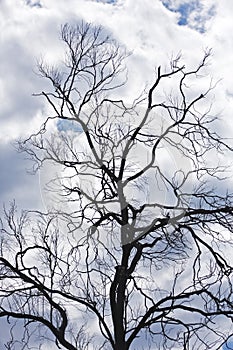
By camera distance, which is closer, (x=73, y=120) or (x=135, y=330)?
(x=135, y=330)

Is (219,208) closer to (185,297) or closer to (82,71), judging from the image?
(185,297)

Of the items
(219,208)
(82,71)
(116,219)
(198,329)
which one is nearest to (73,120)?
(82,71)

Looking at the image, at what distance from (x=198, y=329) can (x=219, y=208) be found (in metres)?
2.08

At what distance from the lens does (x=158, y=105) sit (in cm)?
1384

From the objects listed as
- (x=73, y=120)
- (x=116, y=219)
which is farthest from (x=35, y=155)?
(x=116, y=219)

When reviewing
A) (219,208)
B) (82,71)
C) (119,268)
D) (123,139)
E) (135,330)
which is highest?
(82,71)

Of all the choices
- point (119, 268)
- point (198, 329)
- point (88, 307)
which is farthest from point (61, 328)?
point (198, 329)

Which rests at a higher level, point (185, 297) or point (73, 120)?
point (73, 120)

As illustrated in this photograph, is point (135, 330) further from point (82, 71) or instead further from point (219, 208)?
point (82, 71)

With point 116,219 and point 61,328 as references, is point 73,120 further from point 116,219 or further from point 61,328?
point 61,328

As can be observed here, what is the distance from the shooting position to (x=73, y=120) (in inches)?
545

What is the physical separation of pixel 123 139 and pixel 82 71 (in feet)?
4.78

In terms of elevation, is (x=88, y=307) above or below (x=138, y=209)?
below

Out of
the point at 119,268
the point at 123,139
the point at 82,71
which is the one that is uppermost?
the point at 82,71
